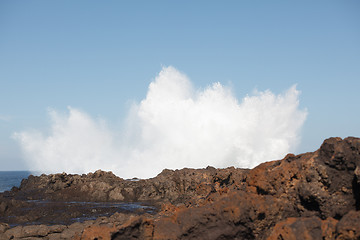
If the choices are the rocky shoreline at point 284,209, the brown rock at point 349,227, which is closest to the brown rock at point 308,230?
the rocky shoreline at point 284,209

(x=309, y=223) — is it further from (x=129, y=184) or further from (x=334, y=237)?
(x=129, y=184)

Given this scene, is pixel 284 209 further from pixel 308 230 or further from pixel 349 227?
pixel 349 227

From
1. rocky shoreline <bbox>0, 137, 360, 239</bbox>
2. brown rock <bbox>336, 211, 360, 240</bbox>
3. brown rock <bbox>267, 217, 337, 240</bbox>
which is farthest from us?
rocky shoreline <bbox>0, 137, 360, 239</bbox>

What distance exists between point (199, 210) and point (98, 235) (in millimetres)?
2447

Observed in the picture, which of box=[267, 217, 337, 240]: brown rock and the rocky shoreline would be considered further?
the rocky shoreline

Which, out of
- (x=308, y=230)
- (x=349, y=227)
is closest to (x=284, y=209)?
(x=308, y=230)

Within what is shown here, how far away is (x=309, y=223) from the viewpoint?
5.97m

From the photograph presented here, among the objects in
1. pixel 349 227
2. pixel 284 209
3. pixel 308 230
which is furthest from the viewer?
pixel 284 209

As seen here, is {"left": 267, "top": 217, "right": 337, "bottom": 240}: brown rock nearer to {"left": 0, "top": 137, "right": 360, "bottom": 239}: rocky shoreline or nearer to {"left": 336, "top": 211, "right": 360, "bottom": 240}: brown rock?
{"left": 0, "top": 137, "right": 360, "bottom": 239}: rocky shoreline

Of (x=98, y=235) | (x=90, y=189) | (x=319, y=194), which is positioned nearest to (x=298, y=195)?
(x=319, y=194)

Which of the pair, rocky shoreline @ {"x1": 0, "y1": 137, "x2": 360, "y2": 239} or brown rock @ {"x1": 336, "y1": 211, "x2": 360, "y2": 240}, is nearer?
brown rock @ {"x1": 336, "y1": 211, "x2": 360, "y2": 240}

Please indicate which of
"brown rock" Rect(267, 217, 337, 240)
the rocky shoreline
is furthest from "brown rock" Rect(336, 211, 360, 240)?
"brown rock" Rect(267, 217, 337, 240)

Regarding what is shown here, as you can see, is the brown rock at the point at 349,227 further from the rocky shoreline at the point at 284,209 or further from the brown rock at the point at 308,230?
the brown rock at the point at 308,230

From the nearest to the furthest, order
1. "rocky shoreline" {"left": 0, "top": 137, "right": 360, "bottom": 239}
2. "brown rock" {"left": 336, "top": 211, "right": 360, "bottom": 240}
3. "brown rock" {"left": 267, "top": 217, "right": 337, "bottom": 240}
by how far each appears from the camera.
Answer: "brown rock" {"left": 336, "top": 211, "right": 360, "bottom": 240} → "brown rock" {"left": 267, "top": 217, "right": 337, "bottom": 240} → "rocky shoreline" {"left": 0, "top": 137, "right": 360, "bottom": 239}
